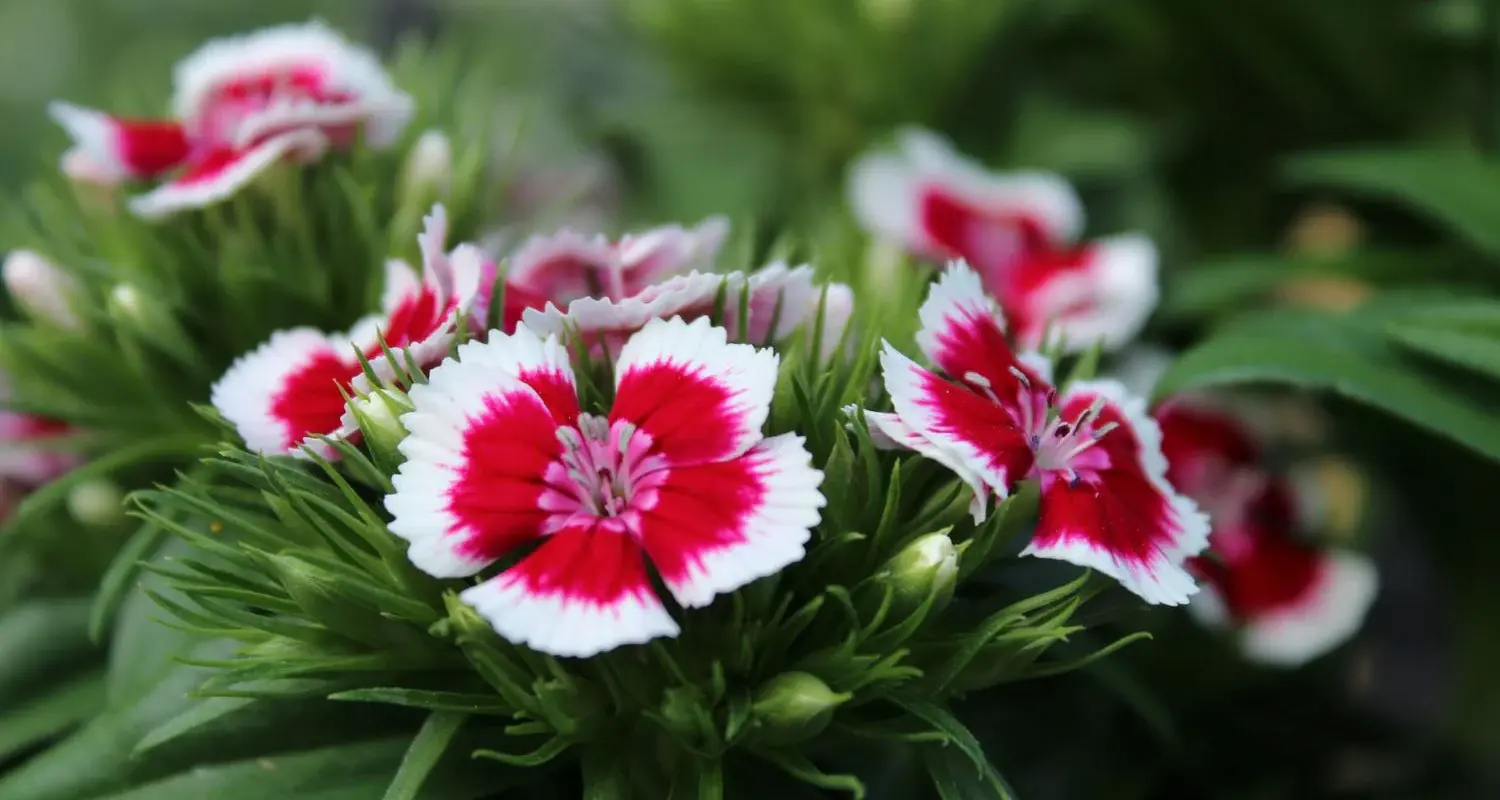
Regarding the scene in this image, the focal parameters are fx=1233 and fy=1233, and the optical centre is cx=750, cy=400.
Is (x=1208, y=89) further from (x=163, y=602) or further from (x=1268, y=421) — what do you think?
(x=163, y=602)

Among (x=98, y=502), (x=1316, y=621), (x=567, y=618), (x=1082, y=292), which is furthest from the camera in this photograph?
(x=1082, y=292)

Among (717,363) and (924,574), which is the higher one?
(717,363)

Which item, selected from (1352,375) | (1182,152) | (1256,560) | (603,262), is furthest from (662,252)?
(1182,152)

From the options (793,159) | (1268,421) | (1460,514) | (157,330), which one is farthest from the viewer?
(793,159)

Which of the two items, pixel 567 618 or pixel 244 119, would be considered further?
pixel 244 119

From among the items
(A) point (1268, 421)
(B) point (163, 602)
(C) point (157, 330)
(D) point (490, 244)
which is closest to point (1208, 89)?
(A) point (1268, 421)

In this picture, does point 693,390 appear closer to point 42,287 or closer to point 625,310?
point 625,310

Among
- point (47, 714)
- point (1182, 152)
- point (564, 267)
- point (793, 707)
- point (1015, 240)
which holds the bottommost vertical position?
point (793, 707)
